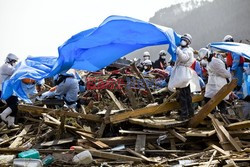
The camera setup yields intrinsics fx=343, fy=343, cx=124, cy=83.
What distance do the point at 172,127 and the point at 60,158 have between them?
2267 millimetres

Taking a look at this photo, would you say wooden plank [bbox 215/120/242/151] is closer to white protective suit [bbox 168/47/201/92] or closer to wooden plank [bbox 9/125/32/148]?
white protective suit [bbox 168/47/201/92]

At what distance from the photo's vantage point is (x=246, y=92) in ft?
29.1

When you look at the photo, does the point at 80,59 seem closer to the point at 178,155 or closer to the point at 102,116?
the point at 102,116

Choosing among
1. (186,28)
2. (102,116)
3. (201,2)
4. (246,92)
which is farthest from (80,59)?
(201,2)

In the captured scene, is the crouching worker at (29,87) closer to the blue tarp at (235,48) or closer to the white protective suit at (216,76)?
the white protective suit at (216,76)

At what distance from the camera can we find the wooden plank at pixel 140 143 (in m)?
6.36

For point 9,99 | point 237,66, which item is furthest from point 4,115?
point 237,66

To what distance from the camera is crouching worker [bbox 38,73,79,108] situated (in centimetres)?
923

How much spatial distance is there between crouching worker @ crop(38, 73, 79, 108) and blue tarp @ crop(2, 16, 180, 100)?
1.82 feet

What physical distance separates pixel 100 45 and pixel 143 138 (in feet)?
8.36

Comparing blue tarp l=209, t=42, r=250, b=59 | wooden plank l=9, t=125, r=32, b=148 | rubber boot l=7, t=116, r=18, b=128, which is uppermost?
blue tarp l=209, t=42, r=250, b=59

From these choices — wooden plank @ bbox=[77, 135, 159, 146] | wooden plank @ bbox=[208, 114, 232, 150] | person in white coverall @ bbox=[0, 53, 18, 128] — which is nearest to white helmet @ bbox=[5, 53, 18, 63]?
person in white coverall @ bbox=[0, 53, 18, 128]

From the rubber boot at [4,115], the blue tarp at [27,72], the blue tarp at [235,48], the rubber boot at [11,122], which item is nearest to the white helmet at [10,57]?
the blue tarp at [27,72]

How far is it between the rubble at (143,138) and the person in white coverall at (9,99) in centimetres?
99
